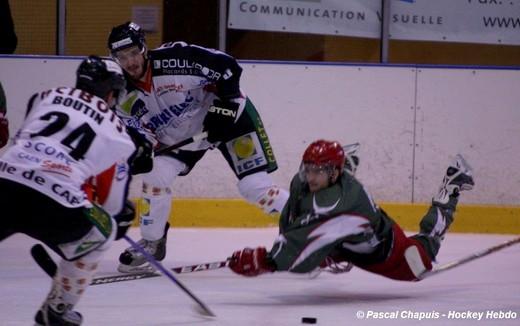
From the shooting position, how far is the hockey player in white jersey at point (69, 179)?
10.0 ft

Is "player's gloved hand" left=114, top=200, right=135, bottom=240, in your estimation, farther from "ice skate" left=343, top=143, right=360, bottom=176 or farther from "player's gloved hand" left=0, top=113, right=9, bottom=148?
"player's gloved hand" left=0, top=113, right=9, bottom=148

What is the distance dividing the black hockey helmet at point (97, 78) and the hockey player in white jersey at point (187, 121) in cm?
133

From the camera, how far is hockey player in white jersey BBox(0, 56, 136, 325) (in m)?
3.06

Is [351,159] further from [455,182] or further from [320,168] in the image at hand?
[320,168]

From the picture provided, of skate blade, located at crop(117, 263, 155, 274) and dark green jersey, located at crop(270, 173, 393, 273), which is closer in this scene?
dark green jersey, located at crop(270, 173, 393, 273)

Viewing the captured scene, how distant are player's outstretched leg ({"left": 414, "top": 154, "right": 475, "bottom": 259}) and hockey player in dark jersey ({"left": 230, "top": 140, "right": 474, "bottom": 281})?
0.27 m

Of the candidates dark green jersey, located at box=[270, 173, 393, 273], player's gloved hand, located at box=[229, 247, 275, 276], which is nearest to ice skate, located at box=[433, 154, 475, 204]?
dark green jersey, located at box=[270, 173, 393, 273]

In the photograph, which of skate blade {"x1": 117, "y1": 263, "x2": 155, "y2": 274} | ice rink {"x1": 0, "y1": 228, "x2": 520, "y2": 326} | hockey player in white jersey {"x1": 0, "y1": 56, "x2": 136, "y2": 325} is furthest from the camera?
skate blade {"x1": 117, "y1": 263, "x2": 155, "y2": 274}

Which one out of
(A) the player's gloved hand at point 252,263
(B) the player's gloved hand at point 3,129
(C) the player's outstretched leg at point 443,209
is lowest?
(A) the player's gloved hand at point 252,263

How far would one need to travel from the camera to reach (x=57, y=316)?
3.28 metres

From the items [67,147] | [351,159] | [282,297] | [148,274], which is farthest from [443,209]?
[67,147]

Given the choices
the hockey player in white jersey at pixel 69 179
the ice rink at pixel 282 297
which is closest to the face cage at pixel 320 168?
the ice rink at pixel 282 297

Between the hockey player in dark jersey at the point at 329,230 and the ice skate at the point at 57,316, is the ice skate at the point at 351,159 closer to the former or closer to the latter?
the hockey player in dark jersey at the point at 329,230

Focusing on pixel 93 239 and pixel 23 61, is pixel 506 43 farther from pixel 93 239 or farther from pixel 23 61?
pixel 93 239
